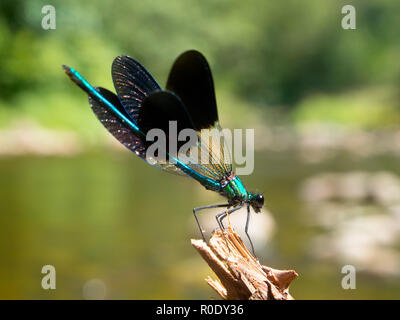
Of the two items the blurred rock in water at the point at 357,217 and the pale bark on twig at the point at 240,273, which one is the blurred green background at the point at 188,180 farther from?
the pale bark on twig at the point at 240,273

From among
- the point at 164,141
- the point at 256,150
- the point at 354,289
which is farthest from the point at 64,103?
the point at 164,141

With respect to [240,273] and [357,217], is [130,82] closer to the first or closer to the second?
[240,273]

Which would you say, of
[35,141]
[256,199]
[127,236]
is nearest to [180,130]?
[256,199]

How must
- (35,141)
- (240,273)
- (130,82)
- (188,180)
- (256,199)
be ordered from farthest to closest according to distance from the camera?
(35,141) → (188,180) → (256,199) → (130,82) → (240,273)

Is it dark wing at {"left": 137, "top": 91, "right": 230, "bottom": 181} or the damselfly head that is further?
the damselfly head

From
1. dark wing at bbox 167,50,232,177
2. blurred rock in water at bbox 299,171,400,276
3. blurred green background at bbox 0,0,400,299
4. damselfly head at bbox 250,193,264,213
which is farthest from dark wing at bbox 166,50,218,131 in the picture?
blurred rock in water at bbox 299,171,400,276

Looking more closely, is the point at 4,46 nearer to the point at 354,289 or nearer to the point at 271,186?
the point at 271,186

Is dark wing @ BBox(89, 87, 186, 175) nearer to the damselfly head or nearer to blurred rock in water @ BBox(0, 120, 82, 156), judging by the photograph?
the damselfly head
